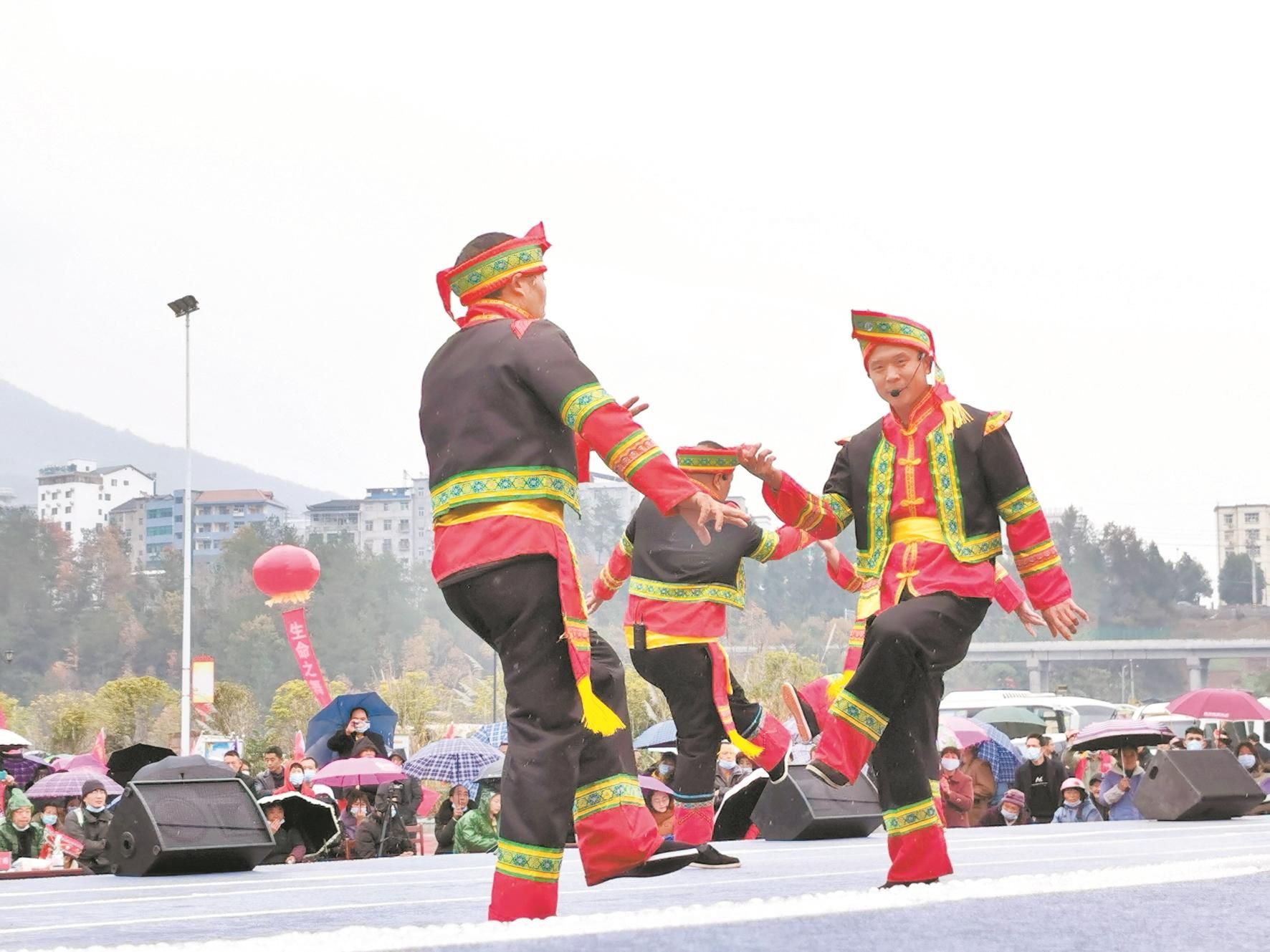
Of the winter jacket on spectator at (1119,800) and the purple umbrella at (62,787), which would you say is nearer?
the winter jacket on spectator at (1119,800)

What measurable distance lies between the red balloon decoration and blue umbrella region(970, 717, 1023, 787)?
65.3 feet

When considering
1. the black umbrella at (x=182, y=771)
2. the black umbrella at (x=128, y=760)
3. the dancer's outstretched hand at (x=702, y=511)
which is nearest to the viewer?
the dancer's outstretched hand at (x=702, y=511)

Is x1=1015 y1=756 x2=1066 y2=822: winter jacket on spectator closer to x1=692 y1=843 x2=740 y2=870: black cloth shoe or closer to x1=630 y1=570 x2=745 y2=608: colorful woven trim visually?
x1=630 y1=570 x2=745 y2=608: colorful woven trim

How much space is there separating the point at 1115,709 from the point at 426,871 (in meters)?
68.4

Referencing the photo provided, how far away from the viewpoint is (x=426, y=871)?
722 cm

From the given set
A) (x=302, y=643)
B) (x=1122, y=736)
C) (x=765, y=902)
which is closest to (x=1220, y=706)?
(x=1122, y=736)

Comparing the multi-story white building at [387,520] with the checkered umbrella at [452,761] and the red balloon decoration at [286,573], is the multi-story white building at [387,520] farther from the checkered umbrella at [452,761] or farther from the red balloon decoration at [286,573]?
the checkered umbrella at [452,761]

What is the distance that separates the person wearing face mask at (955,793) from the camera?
1256cm

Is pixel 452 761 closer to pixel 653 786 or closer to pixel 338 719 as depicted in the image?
pixel 338 719

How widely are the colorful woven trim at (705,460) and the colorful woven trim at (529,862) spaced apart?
3.03 metres

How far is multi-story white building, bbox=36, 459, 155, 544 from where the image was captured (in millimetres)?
173500

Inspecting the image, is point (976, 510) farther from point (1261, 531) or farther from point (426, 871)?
point (1261, 531)

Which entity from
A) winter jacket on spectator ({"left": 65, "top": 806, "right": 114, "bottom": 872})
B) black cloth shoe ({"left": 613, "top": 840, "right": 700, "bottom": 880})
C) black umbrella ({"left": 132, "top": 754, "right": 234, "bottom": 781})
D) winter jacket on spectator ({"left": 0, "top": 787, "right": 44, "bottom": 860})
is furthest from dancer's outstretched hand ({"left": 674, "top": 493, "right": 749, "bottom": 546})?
winter jacket on spectator ({"left": 0, "top": 787, "right": 44, "bottom": 860})

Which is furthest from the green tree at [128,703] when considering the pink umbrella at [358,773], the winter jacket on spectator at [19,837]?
the winter jacket on spectator at [19,837]
